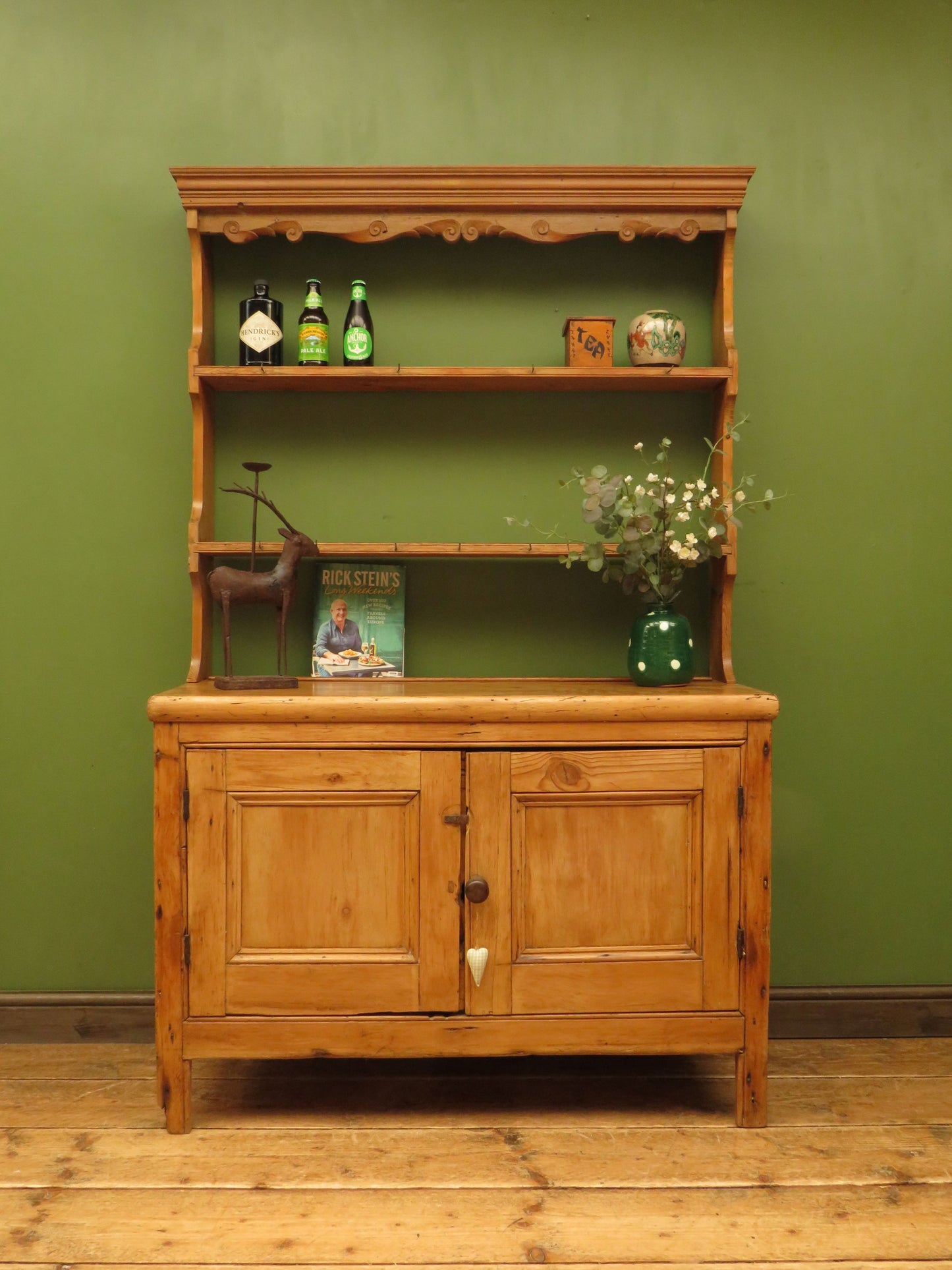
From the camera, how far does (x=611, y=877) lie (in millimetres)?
1750

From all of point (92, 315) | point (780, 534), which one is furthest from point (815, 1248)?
point (92, 315)

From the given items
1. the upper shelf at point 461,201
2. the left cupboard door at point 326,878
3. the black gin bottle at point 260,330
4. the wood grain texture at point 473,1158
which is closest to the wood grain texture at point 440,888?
the left cupboard door at point 326,878

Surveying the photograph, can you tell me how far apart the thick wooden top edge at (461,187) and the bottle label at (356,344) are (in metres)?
0.28

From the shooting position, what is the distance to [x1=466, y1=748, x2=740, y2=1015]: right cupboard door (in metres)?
1.74

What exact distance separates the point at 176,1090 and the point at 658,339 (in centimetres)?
189

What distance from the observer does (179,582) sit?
222 centimetres

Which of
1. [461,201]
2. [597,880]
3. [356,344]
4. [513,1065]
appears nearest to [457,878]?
[597,880]

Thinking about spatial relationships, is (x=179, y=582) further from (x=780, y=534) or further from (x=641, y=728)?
(x=780, y=534)

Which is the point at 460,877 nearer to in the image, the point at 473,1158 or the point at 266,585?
the point at 473,1158

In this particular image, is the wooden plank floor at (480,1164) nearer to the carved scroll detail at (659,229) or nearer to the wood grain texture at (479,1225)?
the wood grain texture at (479,1225)

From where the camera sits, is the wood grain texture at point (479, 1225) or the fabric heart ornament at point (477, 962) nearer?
the wood grain texture at point (479, 1225)

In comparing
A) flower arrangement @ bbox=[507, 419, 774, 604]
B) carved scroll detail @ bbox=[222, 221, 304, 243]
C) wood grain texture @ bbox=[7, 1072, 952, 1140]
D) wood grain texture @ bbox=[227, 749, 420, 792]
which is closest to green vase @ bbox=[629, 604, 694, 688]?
flower arrangement @ bbox=[507, 419, 774, 604]

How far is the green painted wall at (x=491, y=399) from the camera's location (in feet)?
7.19

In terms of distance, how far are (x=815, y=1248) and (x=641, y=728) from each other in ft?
2.91
